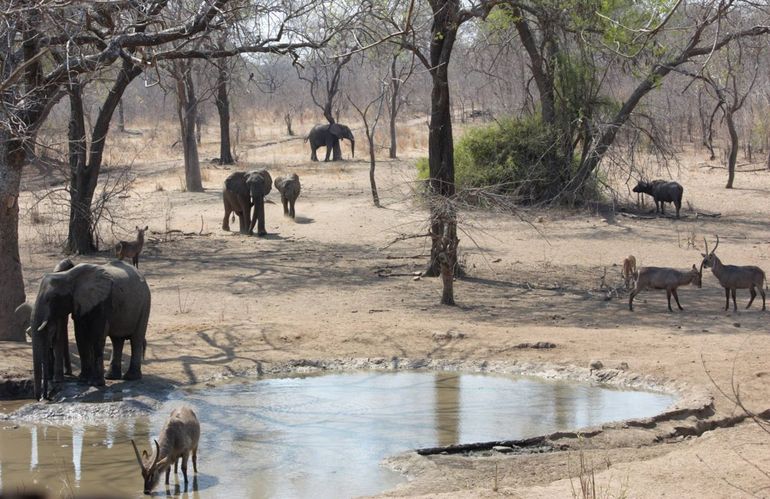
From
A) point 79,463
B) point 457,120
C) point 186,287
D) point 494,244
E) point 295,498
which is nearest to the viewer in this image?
A: point 295,498

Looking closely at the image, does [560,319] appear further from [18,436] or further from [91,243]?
[91,243]

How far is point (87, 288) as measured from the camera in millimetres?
10672

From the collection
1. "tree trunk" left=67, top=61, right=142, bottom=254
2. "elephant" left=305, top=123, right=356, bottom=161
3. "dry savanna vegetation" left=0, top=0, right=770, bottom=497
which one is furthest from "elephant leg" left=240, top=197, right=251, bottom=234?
"elephant" left=305, top=123, right=356, bottom=161

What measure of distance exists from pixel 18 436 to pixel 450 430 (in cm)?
394

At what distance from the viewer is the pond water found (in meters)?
8.36

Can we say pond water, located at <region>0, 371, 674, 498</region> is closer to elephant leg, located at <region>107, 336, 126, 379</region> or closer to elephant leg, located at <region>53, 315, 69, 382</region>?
elephant leg, located at <region>107, 336, 126, 379</region>

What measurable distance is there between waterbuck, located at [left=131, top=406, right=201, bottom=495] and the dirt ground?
5.48ft

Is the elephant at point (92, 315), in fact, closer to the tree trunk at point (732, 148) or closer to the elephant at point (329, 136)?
the tree trunk at point (732, 148)

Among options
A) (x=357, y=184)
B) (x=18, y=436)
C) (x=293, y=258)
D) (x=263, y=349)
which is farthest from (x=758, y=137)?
(x=18, y=436)

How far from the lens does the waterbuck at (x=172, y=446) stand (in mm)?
7852

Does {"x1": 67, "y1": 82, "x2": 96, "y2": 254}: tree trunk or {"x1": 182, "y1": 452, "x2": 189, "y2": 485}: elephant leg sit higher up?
{"x1": 67, "y1": 82, "x2": 96, "y2": 254}: tree trunk

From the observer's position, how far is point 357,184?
1280 inches

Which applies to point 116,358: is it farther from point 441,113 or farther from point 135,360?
point 441,113

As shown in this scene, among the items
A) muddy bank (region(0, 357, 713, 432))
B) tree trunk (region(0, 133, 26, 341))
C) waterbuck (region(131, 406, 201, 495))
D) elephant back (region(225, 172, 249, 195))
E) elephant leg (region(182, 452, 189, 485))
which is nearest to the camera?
waterbuck (region(131, 406, 201, 495))
